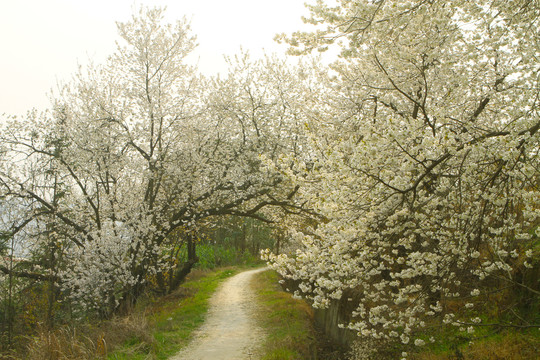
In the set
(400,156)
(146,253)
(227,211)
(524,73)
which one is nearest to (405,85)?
(524,73)

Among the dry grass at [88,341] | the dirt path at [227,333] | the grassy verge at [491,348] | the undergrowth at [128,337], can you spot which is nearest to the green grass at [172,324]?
the undergrowth at [128,337]

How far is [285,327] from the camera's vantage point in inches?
384

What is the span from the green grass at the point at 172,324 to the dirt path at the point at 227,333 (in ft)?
0.92

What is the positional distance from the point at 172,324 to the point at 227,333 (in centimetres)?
160

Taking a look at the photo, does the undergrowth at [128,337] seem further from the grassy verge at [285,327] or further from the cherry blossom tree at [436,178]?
the cherry blossom tree at [436,178]

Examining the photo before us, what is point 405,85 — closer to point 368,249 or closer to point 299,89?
point 368,249

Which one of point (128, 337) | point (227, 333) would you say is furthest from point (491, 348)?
point (128, 337)

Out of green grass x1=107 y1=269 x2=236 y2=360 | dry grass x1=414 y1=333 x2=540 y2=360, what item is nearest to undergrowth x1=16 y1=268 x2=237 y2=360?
green grass x1=107 y1=269 x2=236 y2=360

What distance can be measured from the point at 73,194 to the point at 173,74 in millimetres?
5063

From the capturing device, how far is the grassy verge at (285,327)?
7824 mm

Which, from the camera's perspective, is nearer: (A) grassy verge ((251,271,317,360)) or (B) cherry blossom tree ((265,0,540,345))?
(B) cherry blossom tree ((265,0,540,345))

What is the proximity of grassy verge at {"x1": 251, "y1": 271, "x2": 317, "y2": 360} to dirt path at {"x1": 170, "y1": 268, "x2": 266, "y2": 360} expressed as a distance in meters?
0.32

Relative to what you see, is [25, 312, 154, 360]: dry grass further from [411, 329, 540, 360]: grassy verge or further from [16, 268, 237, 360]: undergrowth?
[411, 329, 540, 360]: grassy verge

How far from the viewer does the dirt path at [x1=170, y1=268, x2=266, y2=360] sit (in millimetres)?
7926
